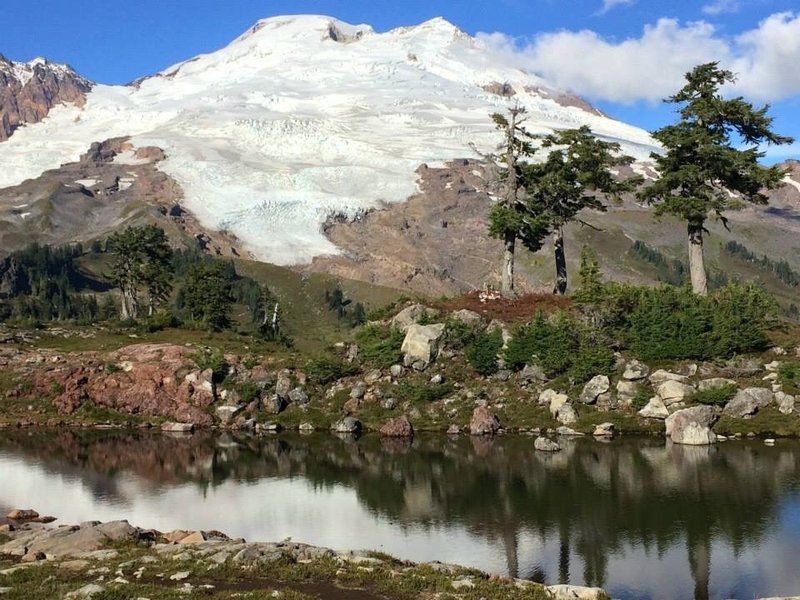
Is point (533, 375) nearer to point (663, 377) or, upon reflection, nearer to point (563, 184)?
point (663, 377)

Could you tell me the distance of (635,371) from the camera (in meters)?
63.5

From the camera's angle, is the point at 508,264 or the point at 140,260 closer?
the point at 508,264

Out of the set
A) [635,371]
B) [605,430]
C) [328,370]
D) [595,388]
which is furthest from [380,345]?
[635,371]

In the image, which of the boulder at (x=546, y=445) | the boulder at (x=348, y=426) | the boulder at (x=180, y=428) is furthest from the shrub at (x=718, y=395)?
the boulder at (x=180, y=428)

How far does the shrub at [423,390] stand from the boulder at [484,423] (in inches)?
168

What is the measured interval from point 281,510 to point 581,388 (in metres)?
30.0

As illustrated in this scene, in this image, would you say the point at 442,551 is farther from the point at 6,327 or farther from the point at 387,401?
the point at 6,327

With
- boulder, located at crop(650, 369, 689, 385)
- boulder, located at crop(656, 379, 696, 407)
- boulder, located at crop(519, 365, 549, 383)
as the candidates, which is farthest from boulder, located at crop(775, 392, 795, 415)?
boulder, located at crop(519, 365, 549, 383)

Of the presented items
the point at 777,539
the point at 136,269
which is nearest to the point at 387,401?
the point at 777,539

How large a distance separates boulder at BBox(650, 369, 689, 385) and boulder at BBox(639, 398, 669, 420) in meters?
1.94

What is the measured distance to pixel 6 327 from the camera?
341ft

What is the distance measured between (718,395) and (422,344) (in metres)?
25.3

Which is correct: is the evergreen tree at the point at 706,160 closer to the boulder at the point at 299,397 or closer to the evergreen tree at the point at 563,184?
the evergreen tree at the point at 563,184

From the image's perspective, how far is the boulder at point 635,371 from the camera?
63.3 metres
